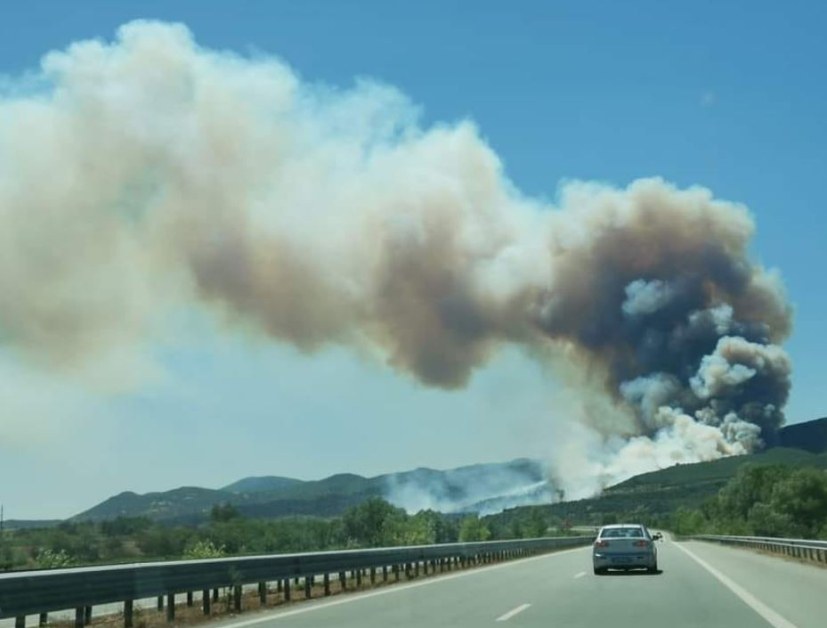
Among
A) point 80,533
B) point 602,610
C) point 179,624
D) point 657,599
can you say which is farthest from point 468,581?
point 80,533

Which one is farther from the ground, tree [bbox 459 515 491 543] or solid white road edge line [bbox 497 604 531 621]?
tree [bbox 459 515 491 543]

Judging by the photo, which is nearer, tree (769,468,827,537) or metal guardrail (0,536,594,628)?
metal guardrail (0,536,594,628)

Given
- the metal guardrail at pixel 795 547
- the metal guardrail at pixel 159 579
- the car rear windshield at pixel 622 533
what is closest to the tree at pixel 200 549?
the metal guardrail at pixel 159 579

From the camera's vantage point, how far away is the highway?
15625 mm

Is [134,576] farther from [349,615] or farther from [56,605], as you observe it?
[349,615]

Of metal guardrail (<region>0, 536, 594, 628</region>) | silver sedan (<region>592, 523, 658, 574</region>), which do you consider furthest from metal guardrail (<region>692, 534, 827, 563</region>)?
metal guardrail (<region>0, 536, 594, 628</region>)

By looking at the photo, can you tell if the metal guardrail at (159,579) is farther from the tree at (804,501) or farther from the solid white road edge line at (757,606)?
the tree at (804,501)

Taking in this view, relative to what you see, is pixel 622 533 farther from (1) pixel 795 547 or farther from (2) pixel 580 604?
(1) pixel 795 547

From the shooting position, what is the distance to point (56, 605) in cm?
1342

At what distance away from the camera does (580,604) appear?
18.8 meters

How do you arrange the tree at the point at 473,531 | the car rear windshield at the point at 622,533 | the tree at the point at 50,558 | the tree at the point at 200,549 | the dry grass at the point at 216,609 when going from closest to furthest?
the dry grass at the point at 216,609, the car rear windshield at the point at 622,533, the tree at the point at 50,558, the tree at the point at 200,549, the tree at the point at 473,531

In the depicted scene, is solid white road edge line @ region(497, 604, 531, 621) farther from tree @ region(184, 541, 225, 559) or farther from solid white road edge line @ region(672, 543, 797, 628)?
tree @ region(184, 541, 225, 559)

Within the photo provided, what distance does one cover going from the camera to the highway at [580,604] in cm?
1562

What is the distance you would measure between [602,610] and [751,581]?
34.5ft
